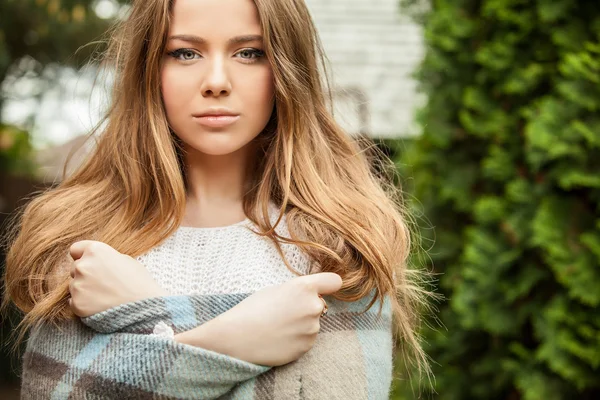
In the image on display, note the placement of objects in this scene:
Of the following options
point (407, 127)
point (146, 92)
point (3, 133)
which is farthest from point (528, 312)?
point (3, 133)

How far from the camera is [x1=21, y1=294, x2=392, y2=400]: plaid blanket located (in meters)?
1.43

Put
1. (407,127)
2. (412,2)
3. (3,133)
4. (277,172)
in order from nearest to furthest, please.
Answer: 1. (277,172)
2. (412,2)
3. (407,127)
4. (3,133)

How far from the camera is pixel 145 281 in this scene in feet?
5.03

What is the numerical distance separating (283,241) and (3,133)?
7.98 m

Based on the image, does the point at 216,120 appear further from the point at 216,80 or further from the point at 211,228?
the point at 211,228

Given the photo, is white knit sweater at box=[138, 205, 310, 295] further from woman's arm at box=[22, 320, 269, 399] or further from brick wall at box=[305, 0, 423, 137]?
brick wall at box=[305, 0, 423, 137]

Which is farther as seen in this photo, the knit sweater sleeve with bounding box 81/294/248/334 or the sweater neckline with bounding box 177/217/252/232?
the sweater neckline with bounding box 177/217/252/232

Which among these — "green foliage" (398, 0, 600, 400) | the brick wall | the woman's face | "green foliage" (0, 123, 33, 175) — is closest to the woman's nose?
the woman's face

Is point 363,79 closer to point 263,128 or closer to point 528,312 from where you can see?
point 528,312

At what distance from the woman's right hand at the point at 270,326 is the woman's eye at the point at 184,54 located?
58cm

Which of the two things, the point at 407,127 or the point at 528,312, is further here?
the point at 407,127

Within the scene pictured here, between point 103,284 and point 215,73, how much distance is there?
0.53 m

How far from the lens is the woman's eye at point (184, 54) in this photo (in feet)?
5.49

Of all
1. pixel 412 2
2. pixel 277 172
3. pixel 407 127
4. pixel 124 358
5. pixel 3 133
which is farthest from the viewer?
pixel 3 133
